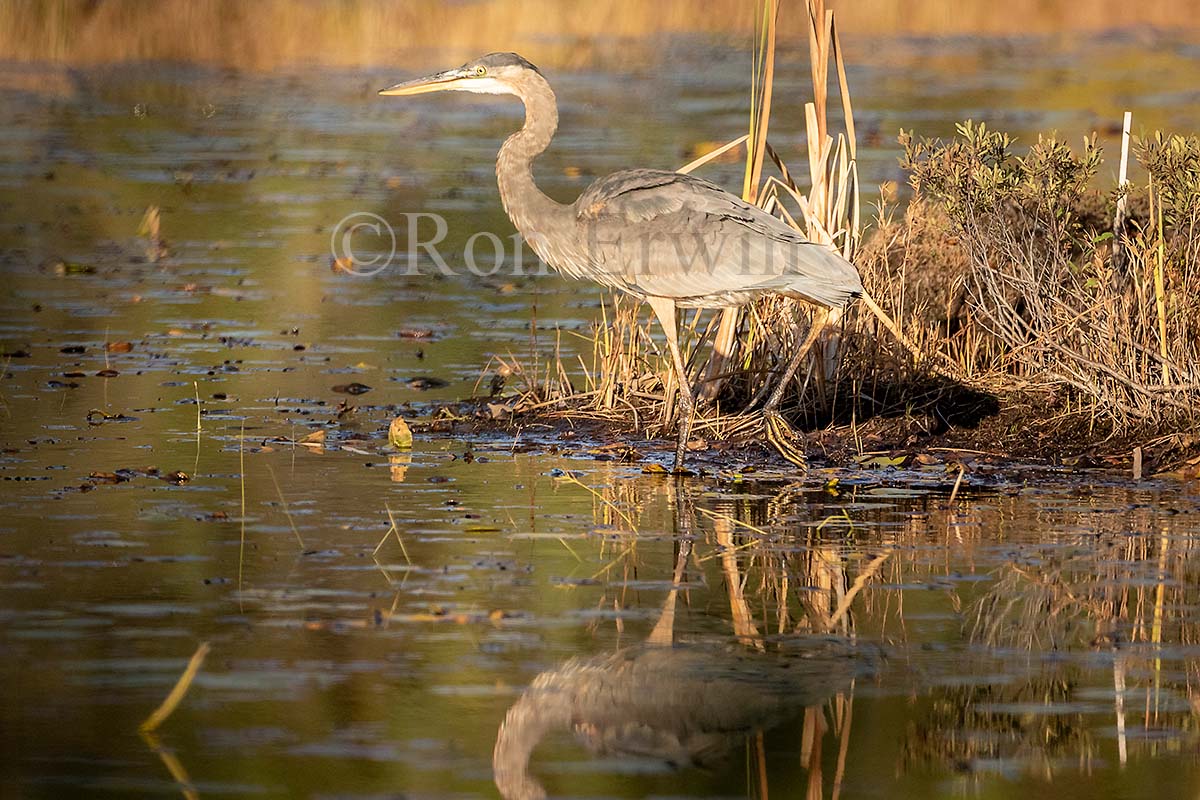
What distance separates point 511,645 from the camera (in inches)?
233

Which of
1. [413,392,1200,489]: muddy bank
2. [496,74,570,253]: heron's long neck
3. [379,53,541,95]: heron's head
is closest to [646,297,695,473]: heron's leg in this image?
[413,392,1200,489]: muddy bank

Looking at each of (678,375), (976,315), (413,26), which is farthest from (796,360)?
(413,26)

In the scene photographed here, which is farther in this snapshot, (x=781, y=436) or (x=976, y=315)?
(x=976, y=315)

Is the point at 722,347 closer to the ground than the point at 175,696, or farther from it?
farther from it

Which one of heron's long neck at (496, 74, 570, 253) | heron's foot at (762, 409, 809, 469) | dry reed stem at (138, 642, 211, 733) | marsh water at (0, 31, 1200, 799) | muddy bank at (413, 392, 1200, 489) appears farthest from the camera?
heron's long neck at (496, 74, 570, 253)

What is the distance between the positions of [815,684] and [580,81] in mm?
20723

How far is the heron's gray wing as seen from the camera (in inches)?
348

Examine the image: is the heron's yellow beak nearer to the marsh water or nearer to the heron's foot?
the marsh water

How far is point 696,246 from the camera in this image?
8938 mm

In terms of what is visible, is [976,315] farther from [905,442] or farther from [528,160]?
[528,160]

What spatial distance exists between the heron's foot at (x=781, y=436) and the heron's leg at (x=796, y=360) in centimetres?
4

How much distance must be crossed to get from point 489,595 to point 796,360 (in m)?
3.24

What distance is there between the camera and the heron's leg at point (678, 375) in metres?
8.91

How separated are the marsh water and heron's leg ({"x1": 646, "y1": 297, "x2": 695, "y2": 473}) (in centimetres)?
27
